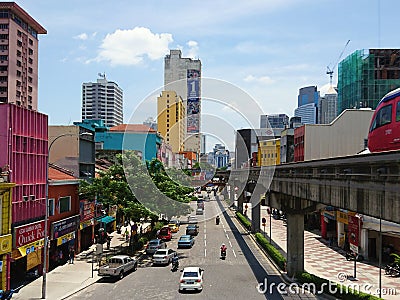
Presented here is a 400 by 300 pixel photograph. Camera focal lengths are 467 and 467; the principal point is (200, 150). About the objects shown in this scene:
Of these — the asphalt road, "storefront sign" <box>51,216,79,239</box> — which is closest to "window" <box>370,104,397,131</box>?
the asphalt road

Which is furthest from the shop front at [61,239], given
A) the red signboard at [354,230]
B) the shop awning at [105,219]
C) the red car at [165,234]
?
the red signboard at [354,230]

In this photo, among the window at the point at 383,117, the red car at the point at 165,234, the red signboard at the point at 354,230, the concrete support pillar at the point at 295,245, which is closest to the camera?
the window at the point at 383,117

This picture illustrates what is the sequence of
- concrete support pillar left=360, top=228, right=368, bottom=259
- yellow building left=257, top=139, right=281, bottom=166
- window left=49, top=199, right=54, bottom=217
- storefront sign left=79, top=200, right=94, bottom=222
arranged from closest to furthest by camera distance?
window left=49, top=199, right=54, bottom=217
concrete support pillar left=360, top=228, right=368, bottom=259
storefront sign left=79, top=200, right=94, bottom=222
yellow building left=257, top=139, right=281, bottom=166

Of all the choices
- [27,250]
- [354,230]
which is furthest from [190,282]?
[354,230]

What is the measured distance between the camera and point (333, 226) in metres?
53.7

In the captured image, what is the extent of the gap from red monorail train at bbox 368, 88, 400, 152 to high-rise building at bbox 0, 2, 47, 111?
89.7 m

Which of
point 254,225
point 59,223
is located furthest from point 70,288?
point 254,225

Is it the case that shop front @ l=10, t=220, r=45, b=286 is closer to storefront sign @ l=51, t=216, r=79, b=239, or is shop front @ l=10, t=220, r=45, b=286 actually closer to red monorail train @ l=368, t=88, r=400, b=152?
storefront sign @ l=51, t=216, r=79, b=239

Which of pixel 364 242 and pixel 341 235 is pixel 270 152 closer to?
A: pixel 341 235

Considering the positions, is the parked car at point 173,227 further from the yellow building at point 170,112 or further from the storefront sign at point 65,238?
the yellow building at point 170,112

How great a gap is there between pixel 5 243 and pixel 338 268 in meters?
23.9

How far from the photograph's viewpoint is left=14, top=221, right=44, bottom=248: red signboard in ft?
87.0

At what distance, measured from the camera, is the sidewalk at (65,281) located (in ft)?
84.6

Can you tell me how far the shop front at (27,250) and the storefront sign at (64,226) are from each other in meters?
2.93
